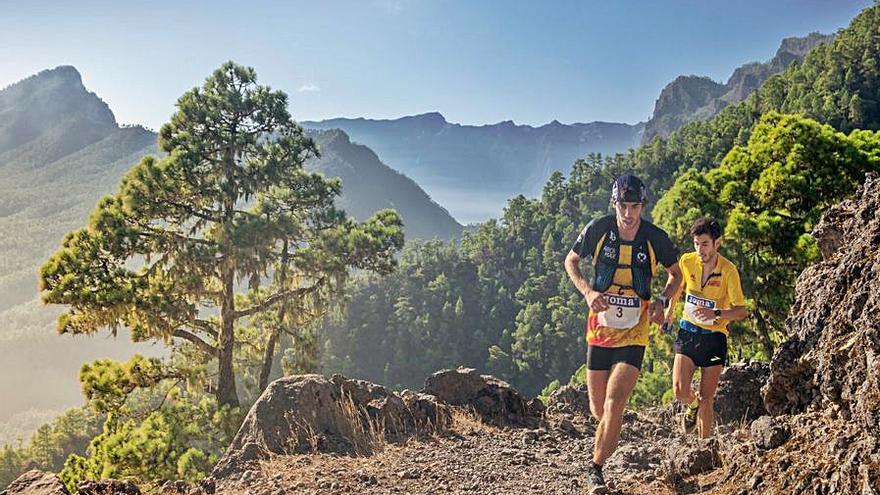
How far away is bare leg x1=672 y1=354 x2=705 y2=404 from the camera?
4.74 meters

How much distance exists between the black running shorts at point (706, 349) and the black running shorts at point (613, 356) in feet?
3.74

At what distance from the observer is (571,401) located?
8570 mm

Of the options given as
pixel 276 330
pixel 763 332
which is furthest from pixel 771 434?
pixel 763 332

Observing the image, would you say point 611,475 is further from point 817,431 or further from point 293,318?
point 293,318

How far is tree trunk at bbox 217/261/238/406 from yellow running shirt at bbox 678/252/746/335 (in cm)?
931

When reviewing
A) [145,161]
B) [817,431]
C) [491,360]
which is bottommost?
[491,360]

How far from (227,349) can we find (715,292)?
32.8ft

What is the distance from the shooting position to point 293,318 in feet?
41.8

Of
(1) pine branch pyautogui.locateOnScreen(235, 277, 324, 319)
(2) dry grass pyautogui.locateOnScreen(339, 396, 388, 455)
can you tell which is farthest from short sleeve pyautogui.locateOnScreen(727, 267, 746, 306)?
(1) pine branch pyautogui.locateOnScreen(235, 277, 324, 319)

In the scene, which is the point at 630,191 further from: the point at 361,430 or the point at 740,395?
the point at 740,395

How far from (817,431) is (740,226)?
400 inches

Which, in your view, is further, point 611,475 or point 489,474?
point 489,474

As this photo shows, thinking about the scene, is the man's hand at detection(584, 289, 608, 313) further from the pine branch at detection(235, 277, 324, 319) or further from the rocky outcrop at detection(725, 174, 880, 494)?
the pine branch at detection(235, 277, 324, 319)

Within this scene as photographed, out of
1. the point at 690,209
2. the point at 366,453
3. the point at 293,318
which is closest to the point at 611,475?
the point at 366,453
